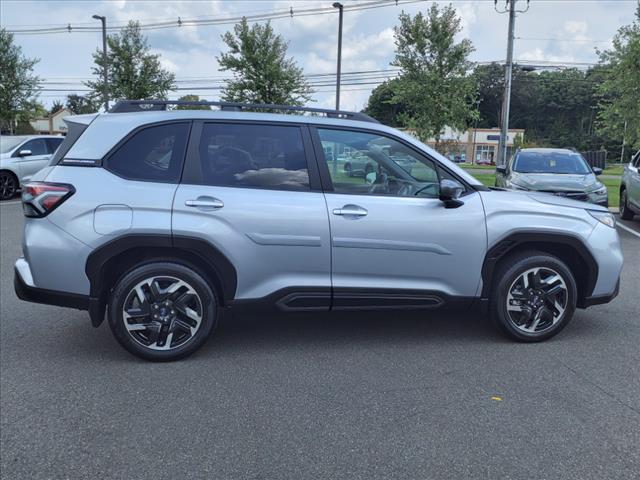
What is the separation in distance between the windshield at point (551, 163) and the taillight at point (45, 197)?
8.80 meters

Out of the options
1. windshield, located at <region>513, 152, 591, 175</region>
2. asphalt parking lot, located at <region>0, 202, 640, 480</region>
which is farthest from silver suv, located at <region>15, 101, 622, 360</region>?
windshield, located at <region>513, 152, 591, 175</region>

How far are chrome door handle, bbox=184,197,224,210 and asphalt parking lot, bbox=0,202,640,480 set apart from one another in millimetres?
1163

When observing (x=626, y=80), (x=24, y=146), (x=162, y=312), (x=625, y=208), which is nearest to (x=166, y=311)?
(x=162, y=312)

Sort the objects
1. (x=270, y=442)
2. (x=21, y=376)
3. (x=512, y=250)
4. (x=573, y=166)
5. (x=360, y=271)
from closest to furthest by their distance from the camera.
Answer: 1. (x=270, y=442)
2. (x=21, y=376)
3. (x=360, y=271)
4. (x=512, y=250)
5. (x=573, y=166)

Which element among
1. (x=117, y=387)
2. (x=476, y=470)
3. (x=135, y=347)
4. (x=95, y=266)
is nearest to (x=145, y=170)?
(x=95, y=266)

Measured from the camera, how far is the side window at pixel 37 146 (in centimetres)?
1486

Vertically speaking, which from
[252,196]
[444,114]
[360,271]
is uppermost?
[444,114]

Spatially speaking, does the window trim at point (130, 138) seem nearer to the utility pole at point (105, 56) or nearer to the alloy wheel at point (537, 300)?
the alloy wheel at point (537, 300)

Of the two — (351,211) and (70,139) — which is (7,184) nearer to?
(70,139)

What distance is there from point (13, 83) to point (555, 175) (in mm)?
25165

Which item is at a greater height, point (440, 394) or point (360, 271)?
point (360, 271)

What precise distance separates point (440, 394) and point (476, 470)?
834 mm

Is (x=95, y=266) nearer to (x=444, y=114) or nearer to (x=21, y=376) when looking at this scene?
(x=21, y=376)

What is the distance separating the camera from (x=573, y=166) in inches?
412
